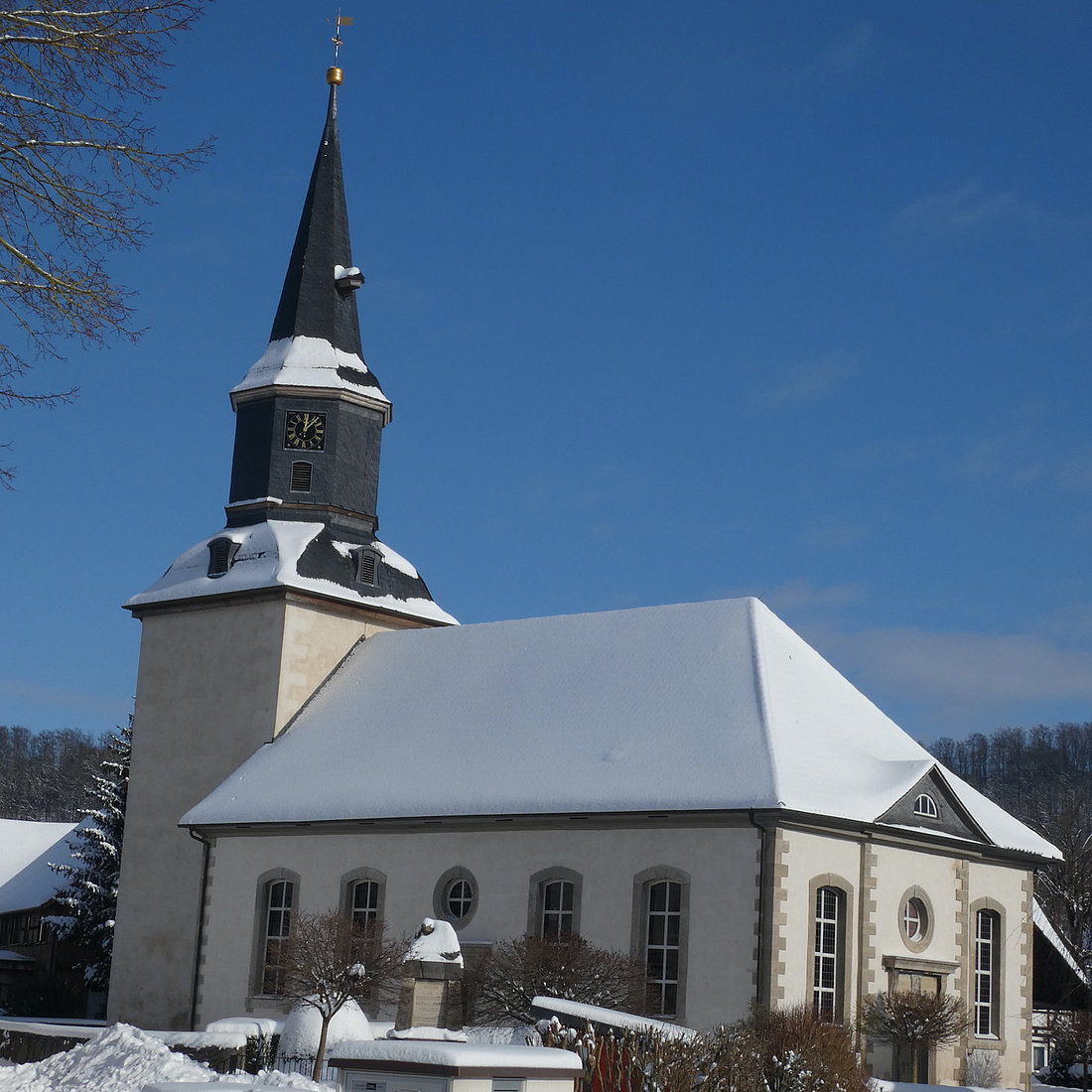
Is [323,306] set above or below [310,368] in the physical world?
above

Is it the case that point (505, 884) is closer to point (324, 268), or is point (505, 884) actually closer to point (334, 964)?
point (334, 964)

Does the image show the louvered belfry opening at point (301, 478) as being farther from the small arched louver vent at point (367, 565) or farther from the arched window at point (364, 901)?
the arched window at point (364, 901)

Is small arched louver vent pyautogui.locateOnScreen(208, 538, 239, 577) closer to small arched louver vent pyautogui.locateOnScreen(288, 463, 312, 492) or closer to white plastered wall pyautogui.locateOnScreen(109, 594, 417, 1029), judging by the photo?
white plastered wall pyautogui.locateOnScreen(109, 594, 417, 1029)

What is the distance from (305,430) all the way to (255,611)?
13.0 ft

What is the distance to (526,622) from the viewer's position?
1250 inches

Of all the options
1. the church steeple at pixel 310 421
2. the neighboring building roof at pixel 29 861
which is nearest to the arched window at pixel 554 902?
the church steeple at pixel 310 421

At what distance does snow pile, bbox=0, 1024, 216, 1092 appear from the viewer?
18547mm

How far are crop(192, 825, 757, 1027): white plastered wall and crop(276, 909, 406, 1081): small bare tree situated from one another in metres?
1.31

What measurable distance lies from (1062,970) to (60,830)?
35415mm

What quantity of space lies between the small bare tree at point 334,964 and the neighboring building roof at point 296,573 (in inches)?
289

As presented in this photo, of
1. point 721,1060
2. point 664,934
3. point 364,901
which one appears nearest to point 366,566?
point 364,901

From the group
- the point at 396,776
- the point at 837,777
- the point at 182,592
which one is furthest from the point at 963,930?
the point at 182,592

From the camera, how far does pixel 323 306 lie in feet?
118

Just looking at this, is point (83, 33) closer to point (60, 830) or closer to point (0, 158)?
point (0, 158)
